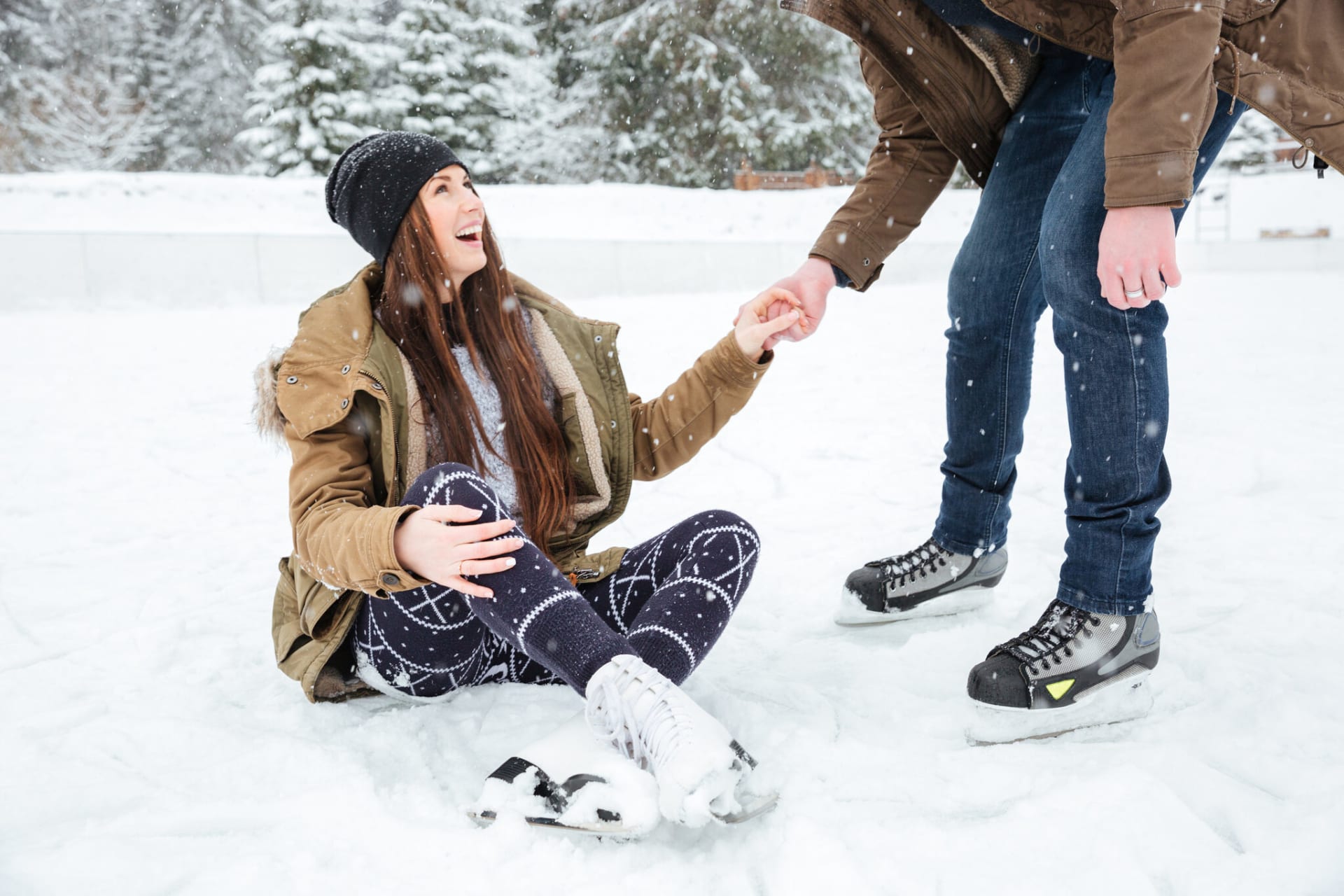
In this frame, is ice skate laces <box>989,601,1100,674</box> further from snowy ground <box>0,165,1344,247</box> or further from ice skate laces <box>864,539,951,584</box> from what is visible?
snowy ground <box>0,165,1344,247</box>

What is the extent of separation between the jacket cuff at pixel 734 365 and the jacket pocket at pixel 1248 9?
88 centimetres

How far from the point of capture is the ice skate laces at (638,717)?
130 cm

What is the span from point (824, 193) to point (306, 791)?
13.0m

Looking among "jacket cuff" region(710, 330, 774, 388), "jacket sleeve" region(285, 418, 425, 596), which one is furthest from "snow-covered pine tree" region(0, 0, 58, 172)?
"jacket cuff" region(710, 330, 774, 388)

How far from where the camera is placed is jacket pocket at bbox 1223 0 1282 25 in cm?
138

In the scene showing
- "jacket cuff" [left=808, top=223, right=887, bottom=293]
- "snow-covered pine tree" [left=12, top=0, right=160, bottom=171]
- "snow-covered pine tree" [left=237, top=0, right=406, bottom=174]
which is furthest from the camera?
"snow-covered pine tree" [left=12, top=0, right=160, bottom=171]

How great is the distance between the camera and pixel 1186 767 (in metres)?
1.43

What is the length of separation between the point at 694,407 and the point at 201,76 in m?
20.7

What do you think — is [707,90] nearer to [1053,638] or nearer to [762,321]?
[762,321]

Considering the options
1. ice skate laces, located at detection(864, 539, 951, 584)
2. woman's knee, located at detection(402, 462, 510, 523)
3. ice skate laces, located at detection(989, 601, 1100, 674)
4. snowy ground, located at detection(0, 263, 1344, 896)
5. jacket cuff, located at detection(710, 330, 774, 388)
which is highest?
jacket cuff, located at detection(710, 330, 774, 388)

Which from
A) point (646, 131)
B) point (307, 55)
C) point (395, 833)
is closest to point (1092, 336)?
point (395, 833)

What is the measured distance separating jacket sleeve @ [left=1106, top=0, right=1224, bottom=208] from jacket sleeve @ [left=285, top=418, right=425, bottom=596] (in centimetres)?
115

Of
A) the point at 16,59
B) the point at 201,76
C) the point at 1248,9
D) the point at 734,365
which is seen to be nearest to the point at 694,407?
the point at 734,365

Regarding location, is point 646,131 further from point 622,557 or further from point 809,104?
point 622,557
